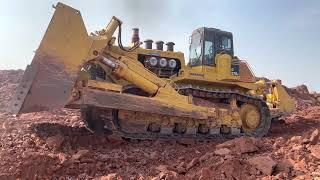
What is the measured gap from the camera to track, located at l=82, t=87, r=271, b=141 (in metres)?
9.56

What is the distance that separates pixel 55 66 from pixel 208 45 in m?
4.77

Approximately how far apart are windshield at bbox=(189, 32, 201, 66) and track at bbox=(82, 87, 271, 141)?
3.61 ft

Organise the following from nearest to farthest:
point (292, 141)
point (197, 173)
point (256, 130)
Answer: point (197, 173)
point (292, 141)
point (256, 130)

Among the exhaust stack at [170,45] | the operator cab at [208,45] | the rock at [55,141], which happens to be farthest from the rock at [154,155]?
the operator cab at [208,45]

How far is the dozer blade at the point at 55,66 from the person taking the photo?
8.01m

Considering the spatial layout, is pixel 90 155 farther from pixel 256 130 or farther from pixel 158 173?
pixel 256 130

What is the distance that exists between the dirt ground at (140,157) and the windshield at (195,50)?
2.46 metres

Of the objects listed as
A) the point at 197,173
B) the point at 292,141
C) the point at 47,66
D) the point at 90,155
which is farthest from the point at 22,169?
the point at 292,141

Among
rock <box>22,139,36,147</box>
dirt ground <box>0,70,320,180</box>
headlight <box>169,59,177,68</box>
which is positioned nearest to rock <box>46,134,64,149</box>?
dirt ground <box>0,70,320,180</box>

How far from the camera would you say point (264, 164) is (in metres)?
6.79

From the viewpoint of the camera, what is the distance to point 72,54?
844cm

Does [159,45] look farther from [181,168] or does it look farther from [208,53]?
[181,168]

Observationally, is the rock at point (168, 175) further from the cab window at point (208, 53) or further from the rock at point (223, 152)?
the cab window at point (208, 53)

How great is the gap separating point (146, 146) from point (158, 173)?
7.61 feet
